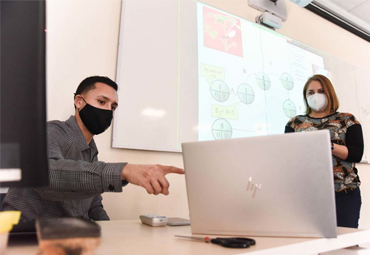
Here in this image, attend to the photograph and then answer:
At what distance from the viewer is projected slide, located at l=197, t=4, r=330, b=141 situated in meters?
1.87

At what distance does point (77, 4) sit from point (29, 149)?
1493mm

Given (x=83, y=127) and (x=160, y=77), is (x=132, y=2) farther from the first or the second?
(x=83, y=127)

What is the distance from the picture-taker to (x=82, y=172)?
0.64 meters

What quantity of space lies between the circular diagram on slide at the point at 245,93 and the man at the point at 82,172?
42.4 inches

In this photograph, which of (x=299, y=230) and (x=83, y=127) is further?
(x=83, y=127)

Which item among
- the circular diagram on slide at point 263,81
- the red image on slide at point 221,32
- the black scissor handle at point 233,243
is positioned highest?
the red image on slide at point 221,32

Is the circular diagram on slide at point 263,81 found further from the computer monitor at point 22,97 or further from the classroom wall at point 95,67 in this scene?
the computer monitor at point 22,97

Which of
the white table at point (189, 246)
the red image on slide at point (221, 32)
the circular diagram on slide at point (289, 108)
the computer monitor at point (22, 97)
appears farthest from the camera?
the circular diagram on slide at point (289, 108)

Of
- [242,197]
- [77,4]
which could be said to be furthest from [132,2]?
[242,197]

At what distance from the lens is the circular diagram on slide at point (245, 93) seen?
6.64 feet

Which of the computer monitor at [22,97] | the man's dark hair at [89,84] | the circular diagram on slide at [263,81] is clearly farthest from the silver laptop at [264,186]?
the circular diagram on slide at [263,81]

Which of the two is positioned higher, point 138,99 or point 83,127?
point 138,99

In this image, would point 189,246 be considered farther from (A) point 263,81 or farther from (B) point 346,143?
(A) point 263,81

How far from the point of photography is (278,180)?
0.59m
